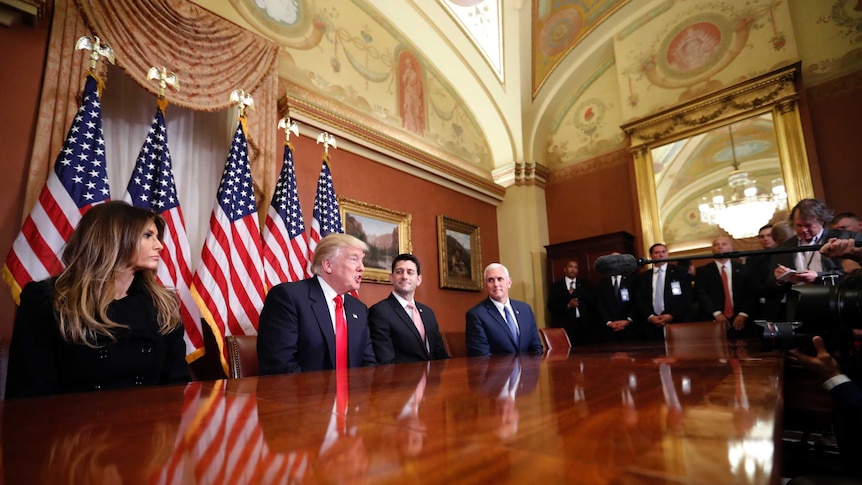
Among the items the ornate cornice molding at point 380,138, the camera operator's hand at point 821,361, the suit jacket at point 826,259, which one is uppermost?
the ornate cornice molding at point 380,138

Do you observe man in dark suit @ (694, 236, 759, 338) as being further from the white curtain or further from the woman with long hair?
the white curtain

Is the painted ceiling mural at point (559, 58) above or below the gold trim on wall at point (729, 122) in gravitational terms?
above

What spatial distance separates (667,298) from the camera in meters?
5.84

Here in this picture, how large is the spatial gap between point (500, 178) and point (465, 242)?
178 centimetres

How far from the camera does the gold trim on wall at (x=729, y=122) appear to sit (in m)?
6.05

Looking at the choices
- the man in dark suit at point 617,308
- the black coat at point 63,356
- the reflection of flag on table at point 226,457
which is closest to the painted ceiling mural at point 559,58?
the man in dark suit at point 617,308

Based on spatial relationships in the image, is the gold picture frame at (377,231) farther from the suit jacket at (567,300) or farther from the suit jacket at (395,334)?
the suit jacket at (567,300)

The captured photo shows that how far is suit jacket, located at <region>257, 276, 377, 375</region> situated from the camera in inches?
96.6

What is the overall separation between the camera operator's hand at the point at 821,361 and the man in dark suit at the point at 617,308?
193 inches

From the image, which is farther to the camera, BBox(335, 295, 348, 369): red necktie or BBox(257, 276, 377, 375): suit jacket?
BBox(335, 295, 348, 369): red necktie

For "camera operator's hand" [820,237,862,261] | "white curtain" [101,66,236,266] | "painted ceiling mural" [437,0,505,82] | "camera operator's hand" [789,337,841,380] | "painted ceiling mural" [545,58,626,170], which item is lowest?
"camera operator's hand" [789,337,841,380]

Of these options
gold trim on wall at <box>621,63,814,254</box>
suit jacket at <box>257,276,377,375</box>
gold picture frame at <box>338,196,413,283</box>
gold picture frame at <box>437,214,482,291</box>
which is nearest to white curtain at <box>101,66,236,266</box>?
gold picture frame at <box>338,196,413,283</box>

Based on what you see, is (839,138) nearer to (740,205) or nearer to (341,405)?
(740,205)

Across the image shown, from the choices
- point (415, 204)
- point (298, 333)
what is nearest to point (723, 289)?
point (415, 204)
